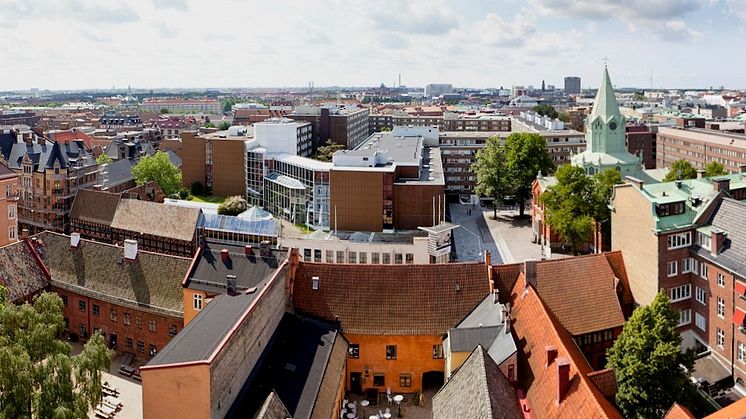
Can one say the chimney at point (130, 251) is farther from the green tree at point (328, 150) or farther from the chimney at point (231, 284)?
the green tree at point (328, 150)

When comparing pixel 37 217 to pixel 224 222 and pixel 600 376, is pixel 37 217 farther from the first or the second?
pixel 600 376

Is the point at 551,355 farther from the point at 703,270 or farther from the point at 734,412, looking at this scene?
the point at 703,270

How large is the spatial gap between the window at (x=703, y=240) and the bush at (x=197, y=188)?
297 feet

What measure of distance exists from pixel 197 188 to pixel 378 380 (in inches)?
3326

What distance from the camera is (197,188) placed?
397 ft

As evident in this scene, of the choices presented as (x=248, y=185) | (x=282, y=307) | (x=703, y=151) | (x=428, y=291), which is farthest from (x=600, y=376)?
(x=703, y=151)

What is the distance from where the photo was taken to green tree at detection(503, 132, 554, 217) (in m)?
92.8

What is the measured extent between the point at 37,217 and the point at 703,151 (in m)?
119

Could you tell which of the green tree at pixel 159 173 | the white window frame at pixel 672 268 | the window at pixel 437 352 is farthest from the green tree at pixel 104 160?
the white window frame at pixel 672 268

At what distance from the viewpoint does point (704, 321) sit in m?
48.0

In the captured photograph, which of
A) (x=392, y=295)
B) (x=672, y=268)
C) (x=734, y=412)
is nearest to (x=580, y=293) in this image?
(x=672, y=268)

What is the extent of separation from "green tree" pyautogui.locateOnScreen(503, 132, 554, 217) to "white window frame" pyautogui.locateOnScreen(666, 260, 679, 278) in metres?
44.4

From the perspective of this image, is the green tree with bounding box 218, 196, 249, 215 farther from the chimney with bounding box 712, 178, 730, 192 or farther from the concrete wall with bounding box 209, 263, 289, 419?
the chimney with bounding box 712, 178, 730, 192

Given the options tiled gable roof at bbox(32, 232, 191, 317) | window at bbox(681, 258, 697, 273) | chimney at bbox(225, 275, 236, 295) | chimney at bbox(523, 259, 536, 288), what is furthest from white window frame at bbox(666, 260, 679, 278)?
tiled gable roof at bbox(32, 232, 191, 317)
